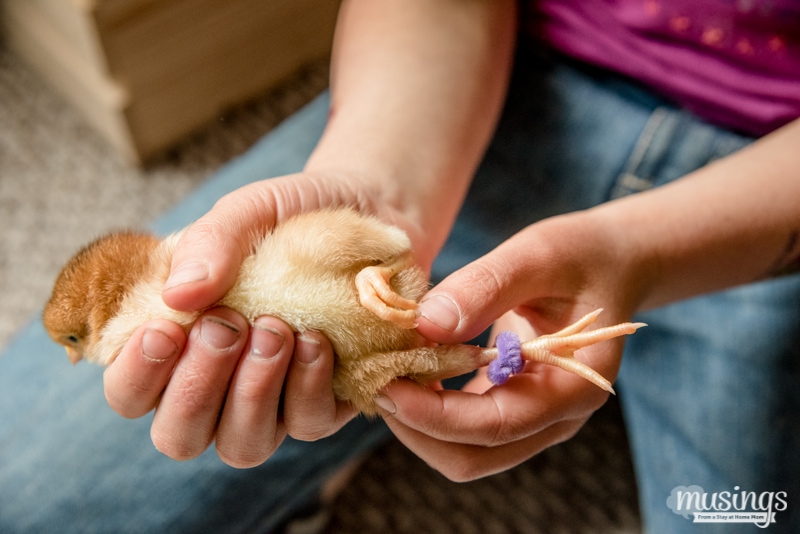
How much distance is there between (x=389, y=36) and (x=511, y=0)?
0.21 meters

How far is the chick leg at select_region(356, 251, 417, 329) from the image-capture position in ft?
1.77

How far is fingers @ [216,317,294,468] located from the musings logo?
610mm

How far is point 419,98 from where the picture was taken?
2.88 ft

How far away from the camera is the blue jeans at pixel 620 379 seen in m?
0.83

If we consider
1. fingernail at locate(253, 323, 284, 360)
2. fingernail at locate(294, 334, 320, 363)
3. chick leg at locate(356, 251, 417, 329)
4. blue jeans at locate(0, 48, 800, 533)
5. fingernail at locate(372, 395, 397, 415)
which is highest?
chick leg at locate(356, 251, 417, 329)

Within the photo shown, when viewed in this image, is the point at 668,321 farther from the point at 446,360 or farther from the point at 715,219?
the point at 446,360

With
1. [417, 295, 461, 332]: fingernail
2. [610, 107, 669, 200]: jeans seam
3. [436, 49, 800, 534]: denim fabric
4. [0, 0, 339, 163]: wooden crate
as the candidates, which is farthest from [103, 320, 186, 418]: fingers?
[0, 0, 339, 163]: wooden crate

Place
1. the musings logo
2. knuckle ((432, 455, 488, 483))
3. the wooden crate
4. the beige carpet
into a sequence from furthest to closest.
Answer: the wooden crate, the beige carpet, the musings logo, knuckle ((432, 455, 488, 483))

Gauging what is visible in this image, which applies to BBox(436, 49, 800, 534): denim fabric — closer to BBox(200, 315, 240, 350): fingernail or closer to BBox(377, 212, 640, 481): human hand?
BBox(377, 212, 640, 481): human hand

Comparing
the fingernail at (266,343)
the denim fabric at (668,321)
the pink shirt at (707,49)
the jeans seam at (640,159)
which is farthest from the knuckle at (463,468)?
the pink shirt at (707,49)

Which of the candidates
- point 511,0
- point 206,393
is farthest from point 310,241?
point 511,0

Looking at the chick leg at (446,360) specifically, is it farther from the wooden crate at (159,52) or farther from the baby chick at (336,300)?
the wooden crate at (159,52)

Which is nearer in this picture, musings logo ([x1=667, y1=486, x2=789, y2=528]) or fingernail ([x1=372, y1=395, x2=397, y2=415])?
fingernail ([x1=372, y1=395, x2=397, y2=415])

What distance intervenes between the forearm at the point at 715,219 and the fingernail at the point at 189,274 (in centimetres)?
44
